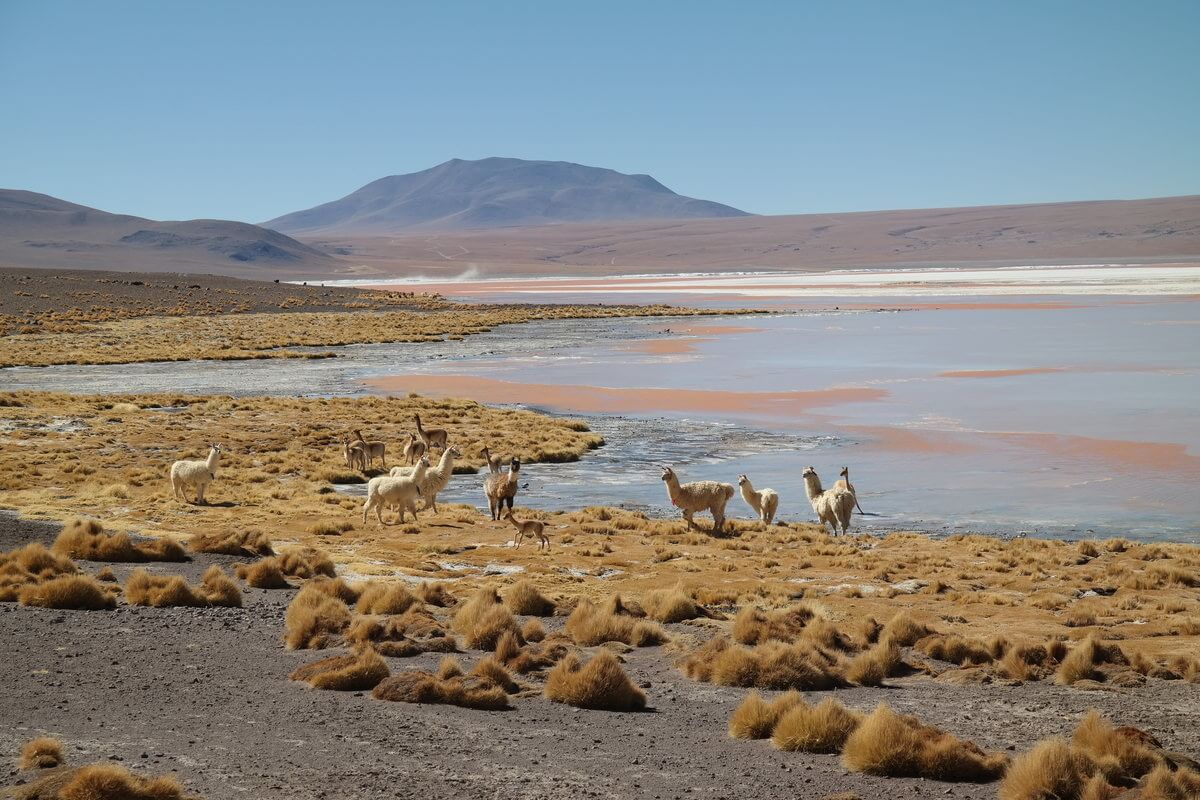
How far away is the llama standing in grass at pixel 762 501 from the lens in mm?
16266

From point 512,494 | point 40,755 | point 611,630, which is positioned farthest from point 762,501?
point 40,755

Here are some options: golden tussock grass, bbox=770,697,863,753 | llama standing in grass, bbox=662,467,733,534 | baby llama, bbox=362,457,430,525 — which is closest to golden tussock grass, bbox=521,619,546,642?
golden tussock grass, bbox=770,697,863,753

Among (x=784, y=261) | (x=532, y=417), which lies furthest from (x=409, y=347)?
(x=784, y=261)

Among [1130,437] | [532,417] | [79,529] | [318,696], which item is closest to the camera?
[318,696]

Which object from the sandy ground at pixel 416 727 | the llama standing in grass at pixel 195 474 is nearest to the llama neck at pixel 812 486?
the sandy ground at pixel 416 727

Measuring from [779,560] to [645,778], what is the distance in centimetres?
766

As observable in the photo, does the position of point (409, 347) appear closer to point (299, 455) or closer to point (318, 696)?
point (299, 455)

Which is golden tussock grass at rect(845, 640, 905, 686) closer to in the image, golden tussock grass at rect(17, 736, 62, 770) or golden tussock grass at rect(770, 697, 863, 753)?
golden tussock grass at rect(770, 697, 863, 753)

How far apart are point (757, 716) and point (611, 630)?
279cm

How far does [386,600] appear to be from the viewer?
11.0 m

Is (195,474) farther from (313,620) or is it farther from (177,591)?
(313,620)

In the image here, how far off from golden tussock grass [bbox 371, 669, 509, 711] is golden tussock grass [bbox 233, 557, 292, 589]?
13.5 feet

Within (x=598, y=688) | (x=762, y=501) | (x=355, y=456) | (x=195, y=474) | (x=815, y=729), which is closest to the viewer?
(x=815, y=729)

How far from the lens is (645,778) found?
6.82 m
